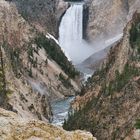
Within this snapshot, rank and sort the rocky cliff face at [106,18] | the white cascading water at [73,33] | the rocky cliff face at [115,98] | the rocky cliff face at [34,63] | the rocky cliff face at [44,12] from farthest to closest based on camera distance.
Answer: the rocky cliff face at [44,12] < the rocky cliff face at [106,18] < the white cascading water at [73,33] < the rocky cliff face at [34,63] < the rocky cliff face at [115,98]

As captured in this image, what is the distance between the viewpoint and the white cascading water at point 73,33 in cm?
17488

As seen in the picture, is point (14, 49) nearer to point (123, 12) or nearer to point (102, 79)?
point (102, 79)

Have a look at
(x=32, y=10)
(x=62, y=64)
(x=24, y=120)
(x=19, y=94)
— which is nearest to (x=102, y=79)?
(x=19, y=94)

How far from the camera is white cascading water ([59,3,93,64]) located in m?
175

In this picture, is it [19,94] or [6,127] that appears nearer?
[6,127]

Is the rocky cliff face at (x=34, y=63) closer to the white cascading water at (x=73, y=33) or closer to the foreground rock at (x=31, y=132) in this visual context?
the white cascading water at (x=73, y=33)

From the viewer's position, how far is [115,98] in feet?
258

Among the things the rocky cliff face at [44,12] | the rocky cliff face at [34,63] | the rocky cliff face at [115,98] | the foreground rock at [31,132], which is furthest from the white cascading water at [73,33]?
the foreground rock at [31,132]

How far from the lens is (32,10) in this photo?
607ft

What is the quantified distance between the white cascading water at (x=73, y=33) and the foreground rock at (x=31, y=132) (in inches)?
6128

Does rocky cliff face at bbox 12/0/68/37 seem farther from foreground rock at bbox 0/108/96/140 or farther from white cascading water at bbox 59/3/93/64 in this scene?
foreground rock at bbox 0/108/96/140

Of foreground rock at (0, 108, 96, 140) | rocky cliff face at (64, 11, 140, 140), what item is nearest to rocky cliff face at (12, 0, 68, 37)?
rocky cliff face at (64, 11, 140, 140)

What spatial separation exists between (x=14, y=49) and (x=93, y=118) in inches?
1813

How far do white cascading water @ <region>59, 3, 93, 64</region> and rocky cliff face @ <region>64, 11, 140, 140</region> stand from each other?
70.4m
